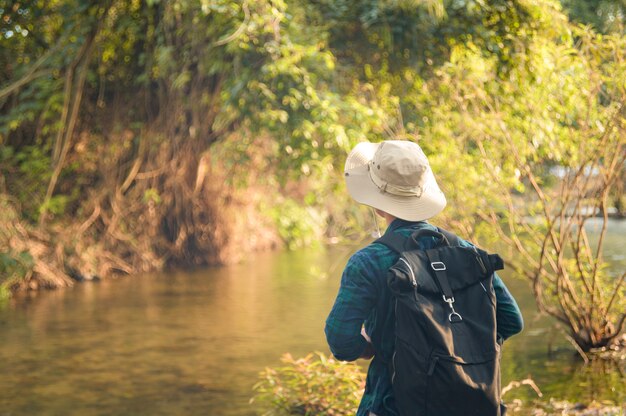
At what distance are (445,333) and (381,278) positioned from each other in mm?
298

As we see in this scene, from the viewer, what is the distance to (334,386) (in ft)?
21.2

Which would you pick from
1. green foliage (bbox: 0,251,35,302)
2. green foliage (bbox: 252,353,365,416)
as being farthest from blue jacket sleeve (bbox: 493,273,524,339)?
green foliage (bbox: 0,251,35,302)

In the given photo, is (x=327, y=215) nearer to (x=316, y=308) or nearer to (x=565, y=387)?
(x=316, y=308)

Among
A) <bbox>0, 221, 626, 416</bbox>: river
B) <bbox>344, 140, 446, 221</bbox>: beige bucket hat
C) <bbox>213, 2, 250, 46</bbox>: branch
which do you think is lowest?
<bbox>0, 221, 626, 416</bbox>: river

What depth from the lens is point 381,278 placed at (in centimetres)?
295

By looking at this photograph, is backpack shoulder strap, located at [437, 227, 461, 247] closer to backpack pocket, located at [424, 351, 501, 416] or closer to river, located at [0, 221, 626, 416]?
backpack pocket, located at [424, 351, 501, 416]

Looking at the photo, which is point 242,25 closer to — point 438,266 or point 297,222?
point 438,266

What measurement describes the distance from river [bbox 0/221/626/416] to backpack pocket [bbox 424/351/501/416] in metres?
4.88

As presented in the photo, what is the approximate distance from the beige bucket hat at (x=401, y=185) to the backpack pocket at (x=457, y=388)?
51cm

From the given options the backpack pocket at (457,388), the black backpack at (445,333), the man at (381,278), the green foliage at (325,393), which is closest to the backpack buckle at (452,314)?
the black backpack at (445,333)

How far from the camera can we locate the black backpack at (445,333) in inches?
109

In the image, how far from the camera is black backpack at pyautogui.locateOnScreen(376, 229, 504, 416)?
2764 mm

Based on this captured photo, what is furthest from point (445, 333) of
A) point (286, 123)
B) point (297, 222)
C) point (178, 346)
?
point (297, 222)

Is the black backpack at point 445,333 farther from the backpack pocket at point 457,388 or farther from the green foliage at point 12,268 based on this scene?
the green foliage at point 12,268
